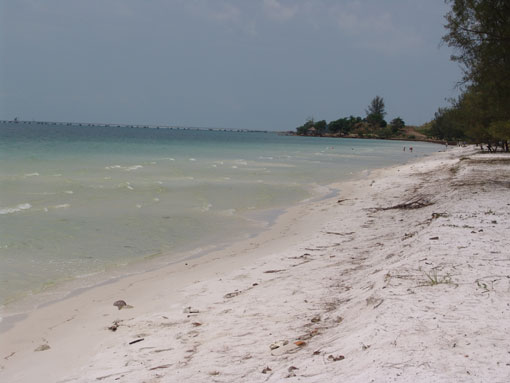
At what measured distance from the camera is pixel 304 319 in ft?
17.9

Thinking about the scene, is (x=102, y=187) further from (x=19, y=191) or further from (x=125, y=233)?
(x=125, y=233)

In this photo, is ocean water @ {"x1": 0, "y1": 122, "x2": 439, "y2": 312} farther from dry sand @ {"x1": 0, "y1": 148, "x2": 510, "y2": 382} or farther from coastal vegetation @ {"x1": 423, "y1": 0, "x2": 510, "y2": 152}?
coastal vegetation @ {"x1": 423, "y1": 0, "x2": 510, "y2": 152}

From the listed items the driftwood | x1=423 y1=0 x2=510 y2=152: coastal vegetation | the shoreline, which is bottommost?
the shoreline

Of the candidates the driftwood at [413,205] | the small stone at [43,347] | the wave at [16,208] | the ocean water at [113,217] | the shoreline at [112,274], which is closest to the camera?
the small stone at [43,347]

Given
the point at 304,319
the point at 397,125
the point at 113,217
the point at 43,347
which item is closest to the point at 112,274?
the point at 43,347

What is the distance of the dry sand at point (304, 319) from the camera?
3.78m

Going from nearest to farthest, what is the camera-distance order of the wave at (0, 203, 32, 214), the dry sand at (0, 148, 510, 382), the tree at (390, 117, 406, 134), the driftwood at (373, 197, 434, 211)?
the dry sand at (0, 148, 510, 382)
the driftwood at (373, 197, 434, 211)
the wave at (0, 203, 32, 214)
the tree at (390, 117, 406, 134)

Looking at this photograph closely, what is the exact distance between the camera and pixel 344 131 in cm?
19175

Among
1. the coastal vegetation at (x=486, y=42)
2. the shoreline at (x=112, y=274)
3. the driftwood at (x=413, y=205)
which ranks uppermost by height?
the coastal vegetation at (x=486, y=42)

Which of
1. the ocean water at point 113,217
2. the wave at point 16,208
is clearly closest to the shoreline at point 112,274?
the ocean water at point 113,217

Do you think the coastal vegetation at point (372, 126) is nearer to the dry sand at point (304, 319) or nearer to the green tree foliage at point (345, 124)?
the green tree foliage at point (345, 124)

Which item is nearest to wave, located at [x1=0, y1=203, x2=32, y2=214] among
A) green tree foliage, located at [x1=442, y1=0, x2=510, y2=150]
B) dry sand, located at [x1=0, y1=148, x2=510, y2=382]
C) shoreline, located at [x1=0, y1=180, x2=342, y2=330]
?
shoreline, located at [x1=0, y1=180, x2=342, y2=330]

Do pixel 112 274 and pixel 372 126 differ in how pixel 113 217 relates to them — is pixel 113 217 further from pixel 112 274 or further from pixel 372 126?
pixel 372 126

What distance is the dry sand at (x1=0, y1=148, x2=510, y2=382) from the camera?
378 cm
